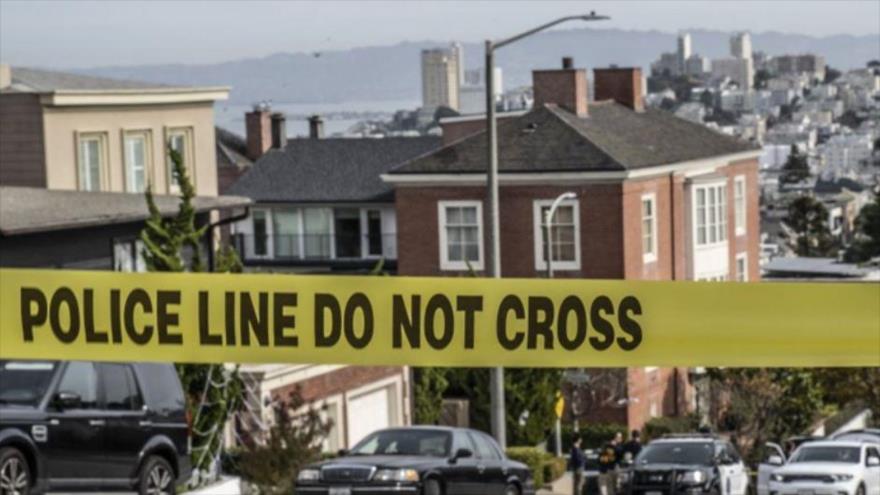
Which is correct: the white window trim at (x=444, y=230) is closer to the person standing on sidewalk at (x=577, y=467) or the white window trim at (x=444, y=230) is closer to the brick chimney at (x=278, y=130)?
the brick chimney at (x=278, y=130)

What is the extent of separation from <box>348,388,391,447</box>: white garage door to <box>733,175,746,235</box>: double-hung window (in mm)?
28204

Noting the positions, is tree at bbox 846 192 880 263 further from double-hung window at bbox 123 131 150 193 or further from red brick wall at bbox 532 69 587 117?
double-hung window at bbox 123 131 150 193

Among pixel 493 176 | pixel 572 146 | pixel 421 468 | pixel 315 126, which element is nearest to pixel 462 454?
pixel 421 468

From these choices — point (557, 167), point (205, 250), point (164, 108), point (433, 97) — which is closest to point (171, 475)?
point (205, 250)

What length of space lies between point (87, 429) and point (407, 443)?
512 cm

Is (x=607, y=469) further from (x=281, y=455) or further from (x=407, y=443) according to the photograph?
(x=407, y=443)

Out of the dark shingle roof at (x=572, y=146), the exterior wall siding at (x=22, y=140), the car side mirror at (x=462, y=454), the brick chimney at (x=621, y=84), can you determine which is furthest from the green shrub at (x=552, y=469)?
the brick chimney at (x=621, y=84)

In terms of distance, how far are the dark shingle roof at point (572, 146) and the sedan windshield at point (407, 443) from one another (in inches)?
1562

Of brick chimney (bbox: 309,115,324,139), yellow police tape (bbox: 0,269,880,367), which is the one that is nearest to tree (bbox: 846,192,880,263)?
brick chimney (bbox: 309,115,324,139)

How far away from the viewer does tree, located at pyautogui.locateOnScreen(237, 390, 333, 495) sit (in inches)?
1293

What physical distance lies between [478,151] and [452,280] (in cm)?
5613

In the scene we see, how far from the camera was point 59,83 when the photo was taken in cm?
5103

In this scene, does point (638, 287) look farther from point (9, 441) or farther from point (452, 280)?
point (9, 441)

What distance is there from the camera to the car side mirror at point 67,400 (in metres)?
19.8
